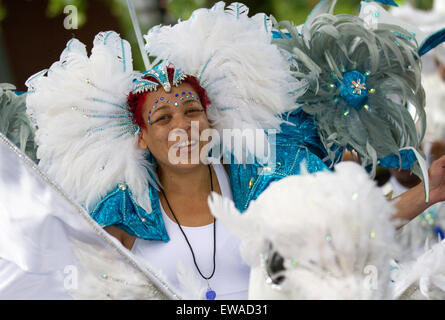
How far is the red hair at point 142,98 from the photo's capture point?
7.07ft

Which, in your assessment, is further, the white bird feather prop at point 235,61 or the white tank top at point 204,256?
the white bird feather prop at point 235,61

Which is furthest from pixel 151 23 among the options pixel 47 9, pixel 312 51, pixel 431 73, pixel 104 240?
pixel 104 240

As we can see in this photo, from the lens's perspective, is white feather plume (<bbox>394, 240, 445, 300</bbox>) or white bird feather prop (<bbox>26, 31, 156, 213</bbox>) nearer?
white feather plume (<bbox>394, 240, 445, 300</bbox>)

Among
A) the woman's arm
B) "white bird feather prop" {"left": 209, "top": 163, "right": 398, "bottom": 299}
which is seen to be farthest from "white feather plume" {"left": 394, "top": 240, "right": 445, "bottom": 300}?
the woman's arm

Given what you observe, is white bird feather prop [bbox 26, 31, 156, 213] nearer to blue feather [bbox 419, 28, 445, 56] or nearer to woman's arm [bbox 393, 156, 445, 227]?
woman's arm [bbox 393, 156, 445, 227]

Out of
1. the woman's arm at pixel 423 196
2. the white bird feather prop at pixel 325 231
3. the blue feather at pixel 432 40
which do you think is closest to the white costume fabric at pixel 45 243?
the white bird feather prop at pixel 325 231

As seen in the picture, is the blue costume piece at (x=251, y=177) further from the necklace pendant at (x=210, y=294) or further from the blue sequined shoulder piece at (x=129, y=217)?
the necklace pendant at (x=210, y=294)

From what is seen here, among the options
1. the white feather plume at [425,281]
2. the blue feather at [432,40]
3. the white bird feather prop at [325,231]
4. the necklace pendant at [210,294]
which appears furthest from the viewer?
the blue feather at [432,40]

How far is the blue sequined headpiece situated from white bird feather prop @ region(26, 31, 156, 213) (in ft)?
0.30

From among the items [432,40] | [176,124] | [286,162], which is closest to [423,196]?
[286,162]

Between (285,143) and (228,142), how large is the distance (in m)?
0.25

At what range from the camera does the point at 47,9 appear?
6.32 m

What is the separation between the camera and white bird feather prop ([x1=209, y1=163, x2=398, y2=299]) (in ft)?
3.97
